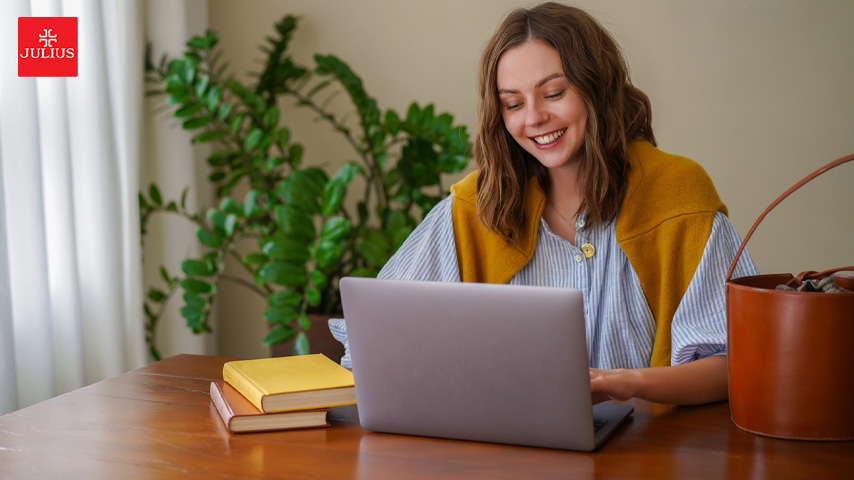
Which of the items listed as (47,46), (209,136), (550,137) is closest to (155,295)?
(209,136)

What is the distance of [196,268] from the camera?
8.46 ft

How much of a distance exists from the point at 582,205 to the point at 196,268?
1450mm

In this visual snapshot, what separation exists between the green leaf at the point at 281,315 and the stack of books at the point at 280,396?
3.95ft

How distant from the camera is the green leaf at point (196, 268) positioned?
2.56 metres

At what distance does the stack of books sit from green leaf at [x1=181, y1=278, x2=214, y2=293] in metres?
1.36

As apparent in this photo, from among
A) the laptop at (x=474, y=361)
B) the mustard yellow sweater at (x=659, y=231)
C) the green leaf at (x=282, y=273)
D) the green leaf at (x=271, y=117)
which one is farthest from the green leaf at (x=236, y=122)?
the laptop at (x=474, y=361)

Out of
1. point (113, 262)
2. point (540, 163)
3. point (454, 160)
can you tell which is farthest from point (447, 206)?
point (113, 262)

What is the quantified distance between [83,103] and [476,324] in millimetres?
1919

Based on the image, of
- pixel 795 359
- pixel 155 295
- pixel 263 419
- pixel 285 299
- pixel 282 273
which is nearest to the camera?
pixel 795 359

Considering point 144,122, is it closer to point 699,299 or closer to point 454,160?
point 454,160

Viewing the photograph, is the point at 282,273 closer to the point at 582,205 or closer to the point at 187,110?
the point at 187,110

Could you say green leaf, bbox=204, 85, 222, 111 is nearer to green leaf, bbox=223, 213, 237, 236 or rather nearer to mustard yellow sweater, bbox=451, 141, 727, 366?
green leaf, bbox=223, 213, 237, 236

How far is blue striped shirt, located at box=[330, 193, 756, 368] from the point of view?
1394 millimetres

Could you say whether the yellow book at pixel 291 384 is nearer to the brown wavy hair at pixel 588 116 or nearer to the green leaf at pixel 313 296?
the brown wavy hair at pixel 588 116
